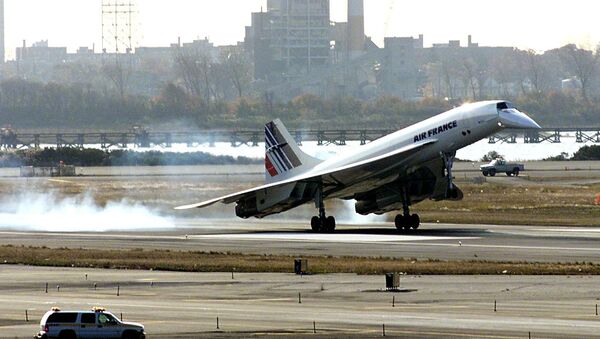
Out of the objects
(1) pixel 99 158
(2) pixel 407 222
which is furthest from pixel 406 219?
(1) pixel 99 158

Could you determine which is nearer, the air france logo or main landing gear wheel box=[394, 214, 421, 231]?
the air france logo

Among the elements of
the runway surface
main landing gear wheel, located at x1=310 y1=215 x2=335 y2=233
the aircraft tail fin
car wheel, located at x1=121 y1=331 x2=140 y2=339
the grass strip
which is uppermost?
the aircraft tail fin

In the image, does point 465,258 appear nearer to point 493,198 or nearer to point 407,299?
point 407,299

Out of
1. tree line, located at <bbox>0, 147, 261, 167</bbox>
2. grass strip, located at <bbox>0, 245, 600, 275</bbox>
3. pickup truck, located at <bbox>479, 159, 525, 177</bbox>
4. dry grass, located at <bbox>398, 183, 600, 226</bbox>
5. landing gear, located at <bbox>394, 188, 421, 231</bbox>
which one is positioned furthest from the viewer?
tree line, located at <bbox>0, 147, 261, 167</bbox>

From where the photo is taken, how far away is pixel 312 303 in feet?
131

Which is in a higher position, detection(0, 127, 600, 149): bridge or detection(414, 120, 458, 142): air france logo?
detection(0, 127, 600, 149): bridge

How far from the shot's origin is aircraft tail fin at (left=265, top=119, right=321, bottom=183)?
236 ft

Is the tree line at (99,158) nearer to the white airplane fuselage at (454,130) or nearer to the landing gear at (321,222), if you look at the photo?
the landing gear at (321,222)

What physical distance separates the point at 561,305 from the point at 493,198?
5348 centimetres

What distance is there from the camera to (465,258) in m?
53.4

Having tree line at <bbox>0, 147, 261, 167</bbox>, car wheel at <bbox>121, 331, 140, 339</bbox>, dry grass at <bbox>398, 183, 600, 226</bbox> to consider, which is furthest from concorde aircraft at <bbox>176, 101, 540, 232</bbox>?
tree line at <bbox>0, 147, 261, 167</bbox>

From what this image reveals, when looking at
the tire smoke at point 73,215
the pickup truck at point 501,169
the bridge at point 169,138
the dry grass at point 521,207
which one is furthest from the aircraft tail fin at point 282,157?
the bridge at point 169,138

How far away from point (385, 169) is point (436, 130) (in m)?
3.35

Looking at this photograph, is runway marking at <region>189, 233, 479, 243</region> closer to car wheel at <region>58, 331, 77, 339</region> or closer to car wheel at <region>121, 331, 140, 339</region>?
car wheel at <region>121, 331, 140, 339</region>
